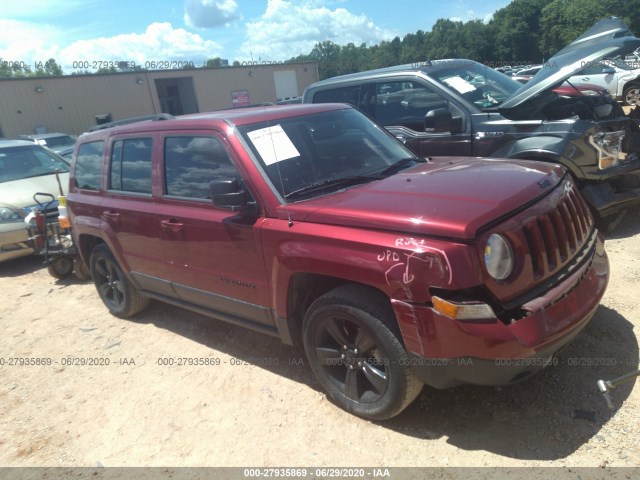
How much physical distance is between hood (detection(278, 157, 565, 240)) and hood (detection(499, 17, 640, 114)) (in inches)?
72.8

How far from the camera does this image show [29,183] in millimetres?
7840

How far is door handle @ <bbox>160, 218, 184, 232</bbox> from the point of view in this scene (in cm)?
355

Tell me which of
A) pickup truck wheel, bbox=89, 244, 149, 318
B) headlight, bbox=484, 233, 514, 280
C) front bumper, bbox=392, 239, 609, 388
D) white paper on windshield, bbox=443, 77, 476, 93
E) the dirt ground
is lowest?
the dirt ground

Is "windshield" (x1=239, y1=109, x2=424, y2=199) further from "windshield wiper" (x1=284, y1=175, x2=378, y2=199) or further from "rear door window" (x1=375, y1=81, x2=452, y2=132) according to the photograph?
"rear door window" (x1=375, y1=81, x2=452, y2=132)

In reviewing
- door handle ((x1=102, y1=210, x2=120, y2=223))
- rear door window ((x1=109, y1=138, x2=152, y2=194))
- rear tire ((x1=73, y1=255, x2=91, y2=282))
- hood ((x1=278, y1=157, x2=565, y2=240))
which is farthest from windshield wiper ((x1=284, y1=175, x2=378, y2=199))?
rear tire ((x1=73, y1=255, x2=91, y2=282))

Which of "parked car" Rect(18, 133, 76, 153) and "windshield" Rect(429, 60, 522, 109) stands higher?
"windshield" Rect(429, 60, 522, 109)

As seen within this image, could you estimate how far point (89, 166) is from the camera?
474 centimetres

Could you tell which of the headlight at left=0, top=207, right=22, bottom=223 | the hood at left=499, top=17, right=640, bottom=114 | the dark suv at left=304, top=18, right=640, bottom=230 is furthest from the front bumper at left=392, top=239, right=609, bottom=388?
the headlight at left=0, top=207, right=22, bottom=223

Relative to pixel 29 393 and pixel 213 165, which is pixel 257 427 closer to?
pixel 213 165

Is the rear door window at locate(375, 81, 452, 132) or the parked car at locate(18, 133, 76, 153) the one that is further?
the parked car at locate(18, 133, 76, 153)

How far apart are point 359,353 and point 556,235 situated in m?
1.29

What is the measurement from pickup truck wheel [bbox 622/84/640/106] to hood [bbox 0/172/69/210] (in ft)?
52.6

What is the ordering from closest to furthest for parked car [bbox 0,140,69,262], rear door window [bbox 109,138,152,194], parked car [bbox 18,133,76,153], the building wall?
1. rear door window [bbox 109,138,152,194]
2. parked car [bbox 0,140,69,262]
3. parked car [bbox 18,133,76,153]
4. the building wall

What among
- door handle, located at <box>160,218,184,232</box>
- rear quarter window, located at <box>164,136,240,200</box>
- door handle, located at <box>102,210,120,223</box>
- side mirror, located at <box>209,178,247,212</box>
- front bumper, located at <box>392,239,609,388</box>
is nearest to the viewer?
front bumper, located at <box>392,239,609,388</box>
